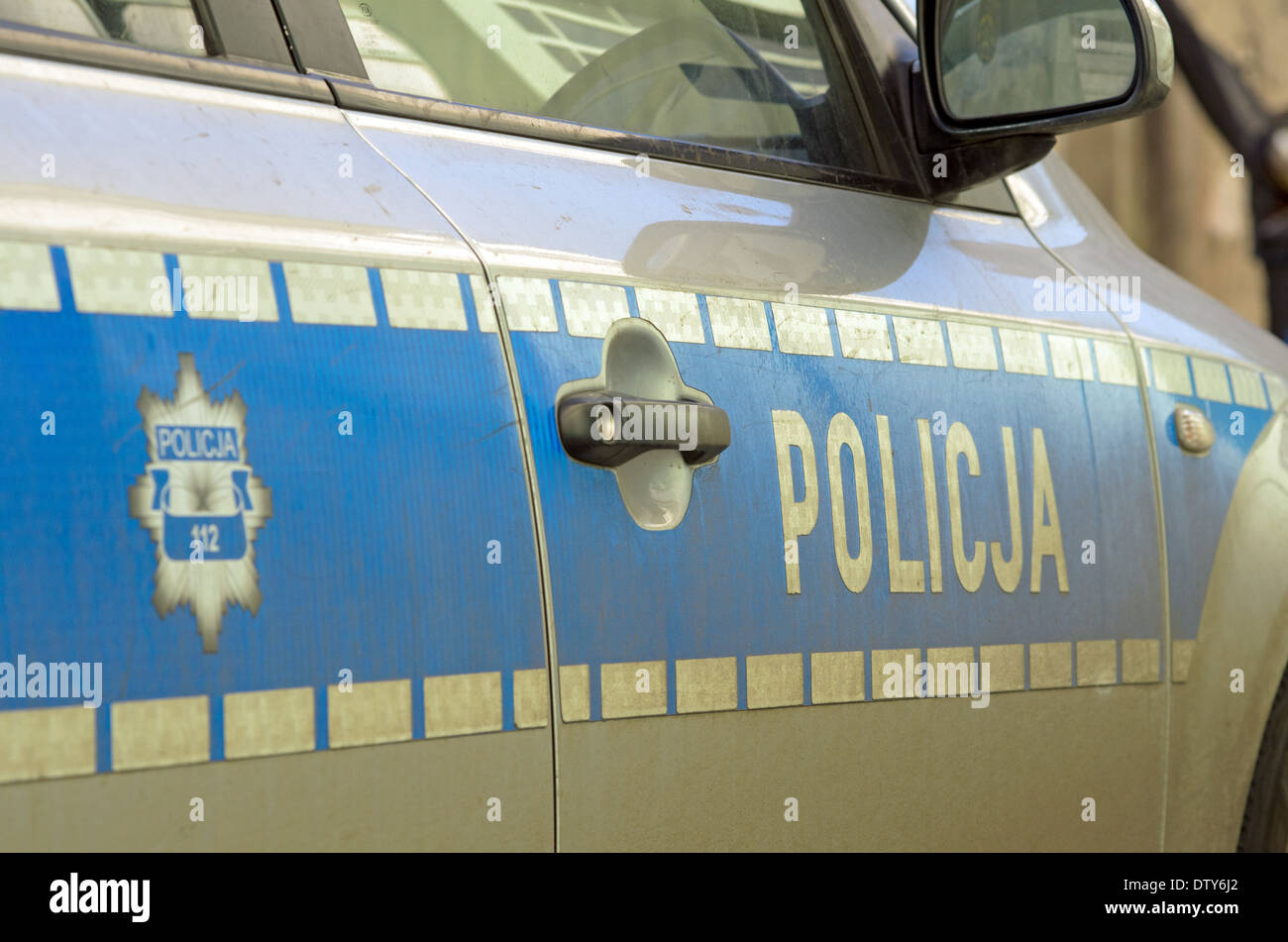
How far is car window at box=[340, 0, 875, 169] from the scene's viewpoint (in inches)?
58.6

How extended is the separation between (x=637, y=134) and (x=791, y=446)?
0.42 meters

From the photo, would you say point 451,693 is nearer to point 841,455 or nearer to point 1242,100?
point 841,455

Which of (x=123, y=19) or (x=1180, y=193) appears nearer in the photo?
(x=123, y=19)

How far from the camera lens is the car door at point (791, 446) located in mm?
1339

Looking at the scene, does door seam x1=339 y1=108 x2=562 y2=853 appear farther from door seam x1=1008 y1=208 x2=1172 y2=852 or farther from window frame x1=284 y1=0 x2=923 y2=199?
door seam x1=1008 y1=208 x2=1172 y2=852

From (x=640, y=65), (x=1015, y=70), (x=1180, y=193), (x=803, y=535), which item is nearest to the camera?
(x=803, y=535)

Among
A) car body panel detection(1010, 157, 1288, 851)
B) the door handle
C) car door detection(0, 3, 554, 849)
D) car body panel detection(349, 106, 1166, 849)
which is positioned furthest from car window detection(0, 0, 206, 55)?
car body panel detection(1010, 157, 1288, 851)

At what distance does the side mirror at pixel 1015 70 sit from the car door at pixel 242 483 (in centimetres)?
87

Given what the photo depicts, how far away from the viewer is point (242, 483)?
43.0 inches

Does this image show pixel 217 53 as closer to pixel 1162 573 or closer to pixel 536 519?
pixel 536 519

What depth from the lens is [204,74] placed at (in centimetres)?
127

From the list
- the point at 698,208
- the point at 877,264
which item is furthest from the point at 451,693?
the point at 877,264

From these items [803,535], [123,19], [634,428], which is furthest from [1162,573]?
[123,19]

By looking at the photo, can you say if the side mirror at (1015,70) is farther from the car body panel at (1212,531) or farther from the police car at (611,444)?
the car body panel at (1212,531)
